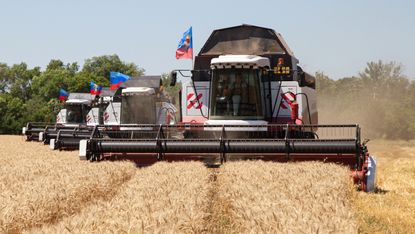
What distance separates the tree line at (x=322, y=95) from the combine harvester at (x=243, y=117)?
33.1 feet

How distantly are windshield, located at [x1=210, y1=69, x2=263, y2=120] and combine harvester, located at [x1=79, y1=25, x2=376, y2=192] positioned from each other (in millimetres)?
19

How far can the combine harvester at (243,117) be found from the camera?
31.5 feet

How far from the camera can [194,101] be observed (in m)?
11.9

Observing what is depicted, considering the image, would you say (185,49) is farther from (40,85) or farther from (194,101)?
(40,85)

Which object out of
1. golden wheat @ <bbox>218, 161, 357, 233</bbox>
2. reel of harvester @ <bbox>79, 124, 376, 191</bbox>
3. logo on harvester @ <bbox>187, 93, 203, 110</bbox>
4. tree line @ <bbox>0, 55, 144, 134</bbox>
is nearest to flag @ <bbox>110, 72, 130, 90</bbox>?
logo on harvester @ <bbox>187, 93, 203, 110</bbox>

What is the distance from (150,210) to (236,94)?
22.7 ft

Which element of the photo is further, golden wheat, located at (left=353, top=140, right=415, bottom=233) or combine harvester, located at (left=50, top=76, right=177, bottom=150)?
combine harvester, located at (left=50, top=76, right=177, bottom=150)

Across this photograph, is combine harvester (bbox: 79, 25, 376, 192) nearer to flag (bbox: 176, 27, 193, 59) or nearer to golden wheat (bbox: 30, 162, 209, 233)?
flag (bbox: 176, 27, 193, 59)

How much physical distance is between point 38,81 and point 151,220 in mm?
77087

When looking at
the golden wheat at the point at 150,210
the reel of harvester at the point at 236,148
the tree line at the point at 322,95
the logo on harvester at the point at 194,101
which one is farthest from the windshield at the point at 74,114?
the golden wheat at the point at 150,210

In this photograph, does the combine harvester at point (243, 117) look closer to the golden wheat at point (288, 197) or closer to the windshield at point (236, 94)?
the windshield at point (236, 94)

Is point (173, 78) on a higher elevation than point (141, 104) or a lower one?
higher

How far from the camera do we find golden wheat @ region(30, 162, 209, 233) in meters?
3.83

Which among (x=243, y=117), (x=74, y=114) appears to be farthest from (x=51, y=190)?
(x=74, y=114)
